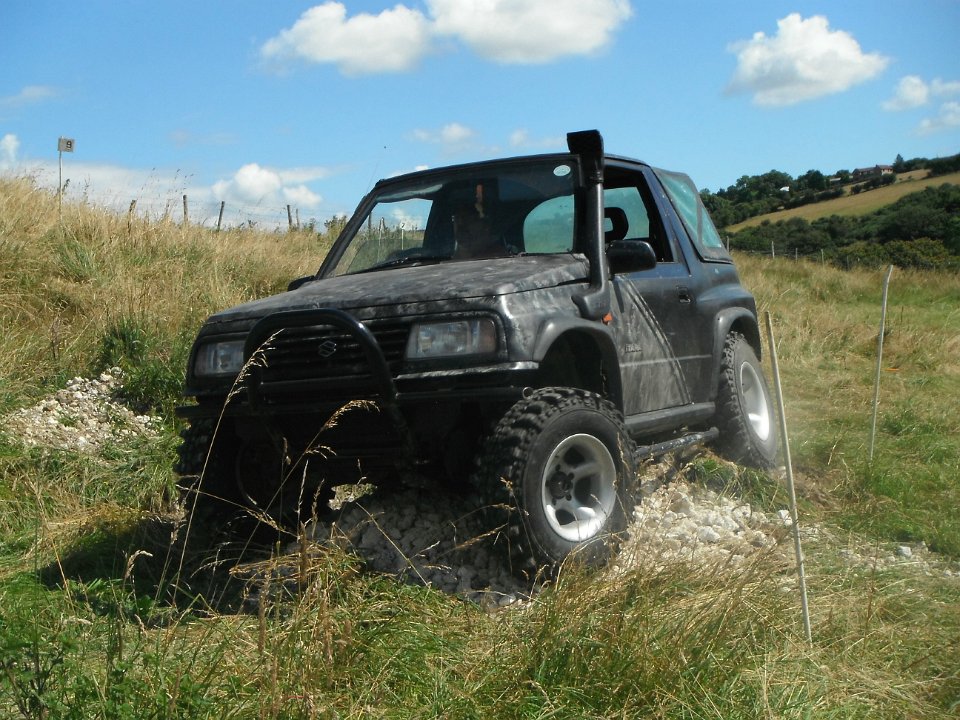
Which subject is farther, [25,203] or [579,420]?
[25,203]

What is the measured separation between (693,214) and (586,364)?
194 cm

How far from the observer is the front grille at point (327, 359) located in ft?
13.5

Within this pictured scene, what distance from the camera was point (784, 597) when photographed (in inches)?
139

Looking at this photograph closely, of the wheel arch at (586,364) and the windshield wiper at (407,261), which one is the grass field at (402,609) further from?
the windshield wiper at (407,261)

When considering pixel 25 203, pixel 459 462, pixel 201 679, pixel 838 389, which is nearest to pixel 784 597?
pixel 459 462

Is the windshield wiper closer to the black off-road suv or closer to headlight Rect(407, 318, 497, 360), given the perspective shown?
the black off-road suv

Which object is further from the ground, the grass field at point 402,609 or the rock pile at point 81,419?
the rock pile at point 81,419

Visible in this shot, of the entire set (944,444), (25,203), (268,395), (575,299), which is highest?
(25,203)

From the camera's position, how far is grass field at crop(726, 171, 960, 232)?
195ft

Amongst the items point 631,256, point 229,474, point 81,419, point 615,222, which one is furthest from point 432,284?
point 81,419

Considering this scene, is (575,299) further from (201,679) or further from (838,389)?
(838,389)

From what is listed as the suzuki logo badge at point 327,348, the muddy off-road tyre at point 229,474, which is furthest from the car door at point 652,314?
the muddy off-road tyre at point 229,474

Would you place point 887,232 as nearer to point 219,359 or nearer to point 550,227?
point 550,227

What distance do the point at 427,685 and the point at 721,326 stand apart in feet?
11.9
